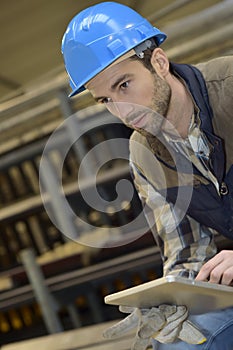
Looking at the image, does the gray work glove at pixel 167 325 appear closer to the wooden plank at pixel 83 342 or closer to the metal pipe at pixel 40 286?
the wooden plank at pixel 83 342

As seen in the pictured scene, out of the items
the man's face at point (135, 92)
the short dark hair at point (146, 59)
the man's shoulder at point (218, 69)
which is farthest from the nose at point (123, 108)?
the man's shoulder at point (218, 69)

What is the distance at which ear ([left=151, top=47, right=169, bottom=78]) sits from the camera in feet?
5.11

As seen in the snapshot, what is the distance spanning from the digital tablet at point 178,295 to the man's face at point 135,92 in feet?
1.37

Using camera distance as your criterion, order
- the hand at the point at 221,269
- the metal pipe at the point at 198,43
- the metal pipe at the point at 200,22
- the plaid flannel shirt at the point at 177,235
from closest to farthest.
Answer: the hand at the point at 221,269 < the plaid flannel shirt at the point at 177,235 < the metal pipe at the point at 200,22 < the metal pipe at the point at 198,43

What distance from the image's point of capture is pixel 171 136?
5.31ft

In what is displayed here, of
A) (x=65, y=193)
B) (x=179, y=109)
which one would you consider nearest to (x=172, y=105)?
(x=179, y=109)

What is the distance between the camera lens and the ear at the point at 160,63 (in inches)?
61.4

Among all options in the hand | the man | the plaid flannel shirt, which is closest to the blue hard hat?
the man

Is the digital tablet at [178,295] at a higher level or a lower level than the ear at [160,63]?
lower

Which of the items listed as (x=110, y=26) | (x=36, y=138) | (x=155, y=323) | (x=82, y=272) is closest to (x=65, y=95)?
(x=82, y=272)

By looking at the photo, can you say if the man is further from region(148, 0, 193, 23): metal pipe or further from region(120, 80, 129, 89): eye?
region(148, 0, 193, 23): metal pipe

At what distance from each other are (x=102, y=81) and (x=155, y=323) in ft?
1.92

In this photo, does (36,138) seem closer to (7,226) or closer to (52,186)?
(7,226)

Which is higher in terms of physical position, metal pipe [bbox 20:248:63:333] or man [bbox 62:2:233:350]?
man [bbox 62:2:233:350]
